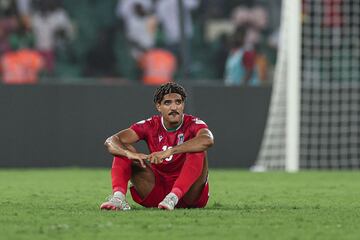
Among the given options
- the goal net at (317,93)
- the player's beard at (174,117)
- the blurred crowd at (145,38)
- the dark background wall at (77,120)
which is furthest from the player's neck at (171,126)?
the blurred crowd at (145,38)

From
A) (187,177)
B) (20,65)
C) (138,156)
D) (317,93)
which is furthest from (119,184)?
(20,65)

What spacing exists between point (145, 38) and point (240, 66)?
1955 millimetres

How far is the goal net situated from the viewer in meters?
17.6

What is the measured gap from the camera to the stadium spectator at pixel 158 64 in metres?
21.2

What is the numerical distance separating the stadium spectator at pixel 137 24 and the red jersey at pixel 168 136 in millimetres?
12367

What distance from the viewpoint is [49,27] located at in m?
21.0

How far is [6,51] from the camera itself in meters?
20.3

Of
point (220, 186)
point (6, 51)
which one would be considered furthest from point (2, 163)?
point (220, 186)

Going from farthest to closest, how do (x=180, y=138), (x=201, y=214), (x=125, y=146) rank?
(x=180, y=138), (x=125, y=146), (x=201, y=214)

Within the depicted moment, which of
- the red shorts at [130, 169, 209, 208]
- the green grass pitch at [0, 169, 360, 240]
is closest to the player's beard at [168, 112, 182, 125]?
the red shorts at [130, 169, 209, 208]

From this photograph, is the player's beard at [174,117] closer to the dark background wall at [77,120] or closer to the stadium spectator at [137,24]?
the dark background wall at [77,120]

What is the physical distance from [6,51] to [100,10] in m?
2.10

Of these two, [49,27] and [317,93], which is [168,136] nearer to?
[317,93]

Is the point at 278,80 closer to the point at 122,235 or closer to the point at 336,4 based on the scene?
the point at 336,4
